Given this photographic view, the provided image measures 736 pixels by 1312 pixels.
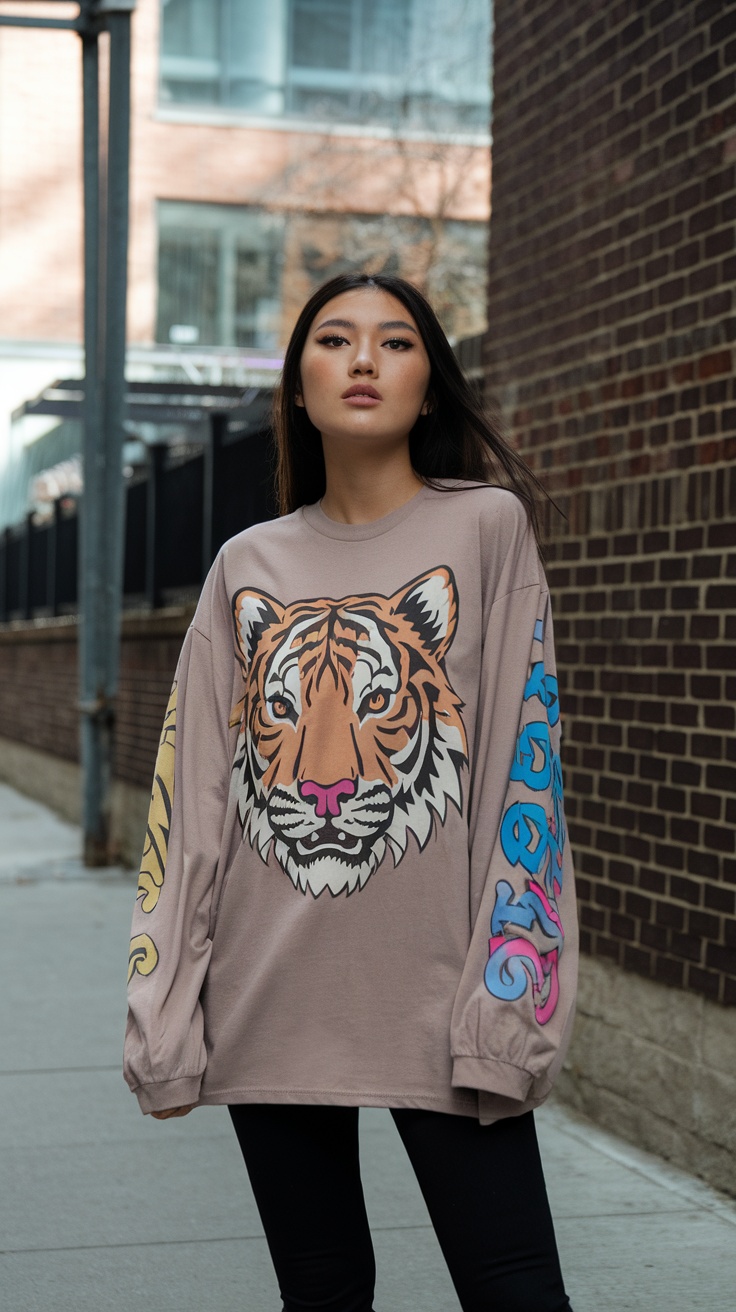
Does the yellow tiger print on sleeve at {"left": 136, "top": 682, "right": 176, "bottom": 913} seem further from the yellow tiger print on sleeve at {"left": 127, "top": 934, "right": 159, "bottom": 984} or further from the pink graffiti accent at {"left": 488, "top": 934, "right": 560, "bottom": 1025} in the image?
the pink graffiti accent at {"left": 488, "top": 934, "right": 560, "bottom": 1025}

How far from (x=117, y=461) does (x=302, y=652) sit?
8906 millimetres

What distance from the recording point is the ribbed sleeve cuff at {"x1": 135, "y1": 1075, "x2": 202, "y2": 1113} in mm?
2197

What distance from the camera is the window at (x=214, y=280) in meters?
25.6

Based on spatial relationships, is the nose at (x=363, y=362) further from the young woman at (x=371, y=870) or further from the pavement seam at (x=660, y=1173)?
the pavement seam at (x=660, y=1173)

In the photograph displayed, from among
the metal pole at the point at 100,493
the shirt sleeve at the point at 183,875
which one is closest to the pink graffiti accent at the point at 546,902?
the shirt sleeve at the point at 183,875

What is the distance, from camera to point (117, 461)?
1095 centimetres

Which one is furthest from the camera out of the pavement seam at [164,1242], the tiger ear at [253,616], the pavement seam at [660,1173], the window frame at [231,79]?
the window frame at [231,79]

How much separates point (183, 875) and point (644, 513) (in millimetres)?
2868

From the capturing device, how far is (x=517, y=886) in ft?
7.01

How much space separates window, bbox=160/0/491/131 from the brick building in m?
20.2

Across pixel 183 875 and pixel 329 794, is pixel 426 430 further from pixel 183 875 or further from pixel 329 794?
pixel 183 875

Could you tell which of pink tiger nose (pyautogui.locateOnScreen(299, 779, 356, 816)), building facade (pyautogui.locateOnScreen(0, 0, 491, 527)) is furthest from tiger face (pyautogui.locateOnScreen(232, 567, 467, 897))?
building facade (pyautogui.locateOnScreen(0, 0, 491, 527))

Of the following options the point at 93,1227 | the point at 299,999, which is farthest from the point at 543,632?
the point at 93,1227

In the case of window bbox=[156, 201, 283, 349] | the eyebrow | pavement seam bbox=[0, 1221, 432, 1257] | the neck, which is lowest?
pavement seam bbox=[0, 1221, 432, 1257]
